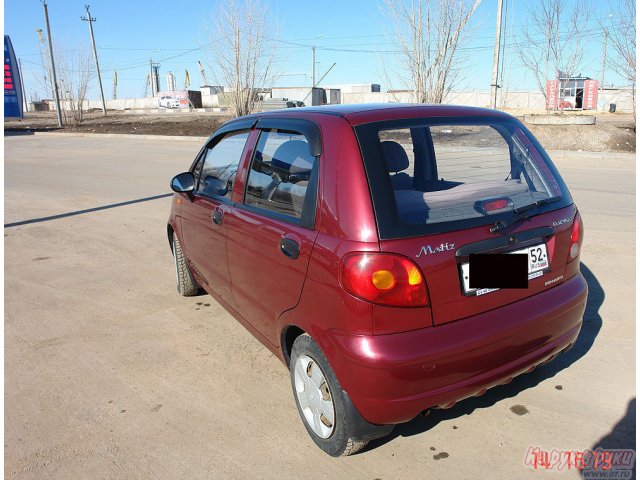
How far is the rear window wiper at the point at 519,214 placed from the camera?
242cm

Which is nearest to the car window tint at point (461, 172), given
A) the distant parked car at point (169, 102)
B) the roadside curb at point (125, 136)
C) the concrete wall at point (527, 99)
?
the roadside curb at point (125, 136)

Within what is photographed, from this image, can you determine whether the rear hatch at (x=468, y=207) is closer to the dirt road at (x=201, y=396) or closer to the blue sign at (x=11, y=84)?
the dirt road at (x=201, y=396)

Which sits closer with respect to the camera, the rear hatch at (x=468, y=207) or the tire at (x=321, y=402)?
the rear hatch at (x=468, y=207)

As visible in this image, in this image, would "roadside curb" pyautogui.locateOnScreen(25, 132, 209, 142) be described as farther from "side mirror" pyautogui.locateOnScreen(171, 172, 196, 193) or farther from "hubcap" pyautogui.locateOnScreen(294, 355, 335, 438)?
"hubcap" pyautogui.locateOnScreen(294, 355, 335, 438)

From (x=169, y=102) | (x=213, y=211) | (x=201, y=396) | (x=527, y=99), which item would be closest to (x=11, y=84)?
(x=213, y=211)

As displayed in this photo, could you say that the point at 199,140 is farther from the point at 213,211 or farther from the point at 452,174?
the point at 452,174

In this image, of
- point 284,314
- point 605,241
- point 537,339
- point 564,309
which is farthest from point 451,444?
point 605,241

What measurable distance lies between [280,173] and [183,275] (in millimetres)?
2193

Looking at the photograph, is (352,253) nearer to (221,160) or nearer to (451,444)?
(451,444)

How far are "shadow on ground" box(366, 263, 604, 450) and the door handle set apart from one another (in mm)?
1086

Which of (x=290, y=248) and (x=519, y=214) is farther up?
(x=519, y=214)

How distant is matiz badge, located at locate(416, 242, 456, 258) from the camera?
225cm

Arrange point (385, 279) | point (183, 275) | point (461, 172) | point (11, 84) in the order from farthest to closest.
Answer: point (11, 84), point (183, 275), point (461, 172), point (385, 279)

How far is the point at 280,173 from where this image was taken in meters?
2.93
